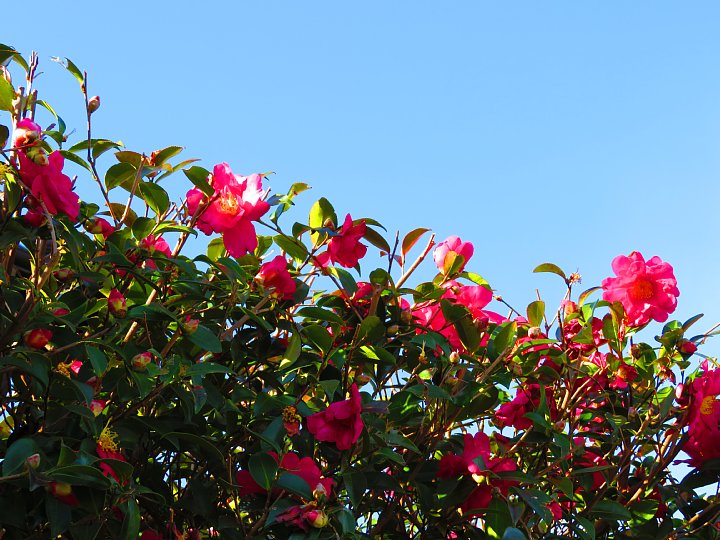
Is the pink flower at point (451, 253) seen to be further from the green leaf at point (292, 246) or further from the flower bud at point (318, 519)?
the flower bud at point (318, 519)

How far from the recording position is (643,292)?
1840 millimetres

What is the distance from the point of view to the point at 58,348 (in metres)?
1.30

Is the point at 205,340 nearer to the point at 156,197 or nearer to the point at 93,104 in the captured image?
Answer: the point at 156,197

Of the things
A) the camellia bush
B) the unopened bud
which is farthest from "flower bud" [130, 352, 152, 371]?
the unopened bud

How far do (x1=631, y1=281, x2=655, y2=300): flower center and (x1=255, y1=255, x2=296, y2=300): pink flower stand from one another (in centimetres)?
75

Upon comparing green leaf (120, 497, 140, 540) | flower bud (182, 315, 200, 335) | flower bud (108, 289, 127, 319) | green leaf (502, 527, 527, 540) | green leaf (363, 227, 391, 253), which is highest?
green leaf (363, 227, 391, 253)

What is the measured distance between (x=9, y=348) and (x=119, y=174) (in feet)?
1.28

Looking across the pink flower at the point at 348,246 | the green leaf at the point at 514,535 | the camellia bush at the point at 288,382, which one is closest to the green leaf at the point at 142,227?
the camellia bush at the point at 288,382

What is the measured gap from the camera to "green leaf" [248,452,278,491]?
1306mm

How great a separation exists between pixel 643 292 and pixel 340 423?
780mm

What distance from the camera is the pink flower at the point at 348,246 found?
1.61 meters

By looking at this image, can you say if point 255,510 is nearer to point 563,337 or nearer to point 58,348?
point 58,348

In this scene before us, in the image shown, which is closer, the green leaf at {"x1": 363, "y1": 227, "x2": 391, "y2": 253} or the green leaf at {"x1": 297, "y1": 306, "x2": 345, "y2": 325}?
the green leaf at {"x1": 297, "y1": 306, "x2": 345, "y2": 325}

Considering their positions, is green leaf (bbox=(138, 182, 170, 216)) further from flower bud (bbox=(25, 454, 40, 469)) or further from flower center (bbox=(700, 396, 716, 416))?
flower center (bbox=(700, 396, 716, 416))
